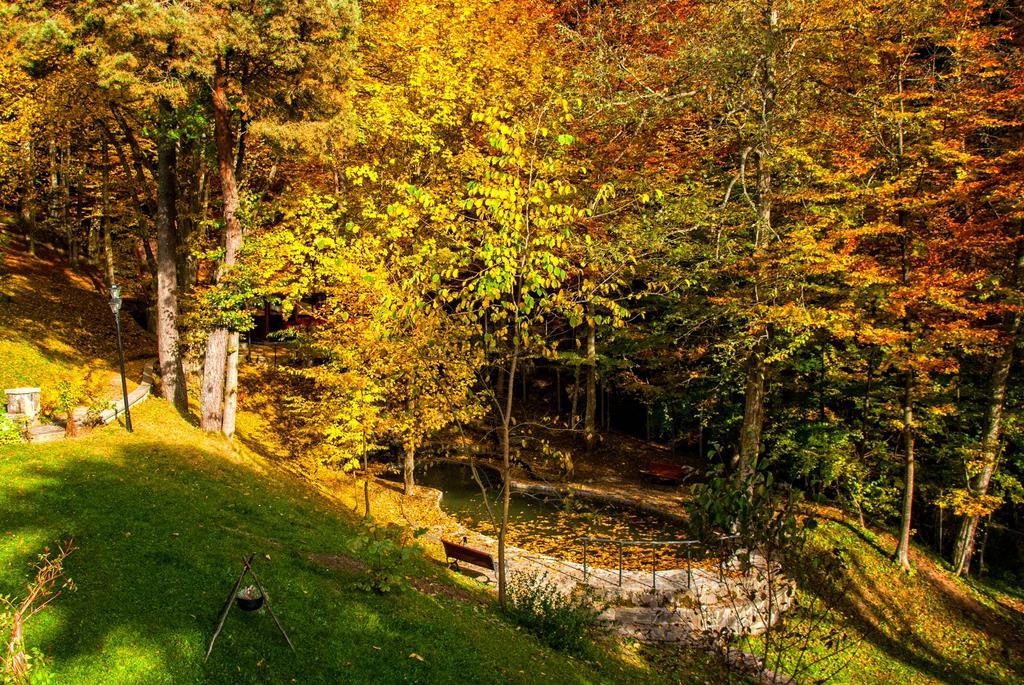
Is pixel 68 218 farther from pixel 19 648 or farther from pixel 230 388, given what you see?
pixel 19 648

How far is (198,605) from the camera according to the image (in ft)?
25.5

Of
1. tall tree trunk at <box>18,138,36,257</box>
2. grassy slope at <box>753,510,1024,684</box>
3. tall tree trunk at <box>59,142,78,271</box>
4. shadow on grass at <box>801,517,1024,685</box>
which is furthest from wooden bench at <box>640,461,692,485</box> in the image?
tall tree trunk at <box>59,142,78,271</box>

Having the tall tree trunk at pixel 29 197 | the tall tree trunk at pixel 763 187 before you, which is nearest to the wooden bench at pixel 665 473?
the tall tree trunk at pixel 763 187

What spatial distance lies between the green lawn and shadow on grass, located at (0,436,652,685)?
2 centimetres

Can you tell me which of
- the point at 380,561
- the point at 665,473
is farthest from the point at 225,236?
the point at 665,473

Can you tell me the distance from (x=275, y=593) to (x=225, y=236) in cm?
1144

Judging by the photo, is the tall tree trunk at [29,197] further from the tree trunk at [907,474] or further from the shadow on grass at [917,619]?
the shadow on grass at [917,619]

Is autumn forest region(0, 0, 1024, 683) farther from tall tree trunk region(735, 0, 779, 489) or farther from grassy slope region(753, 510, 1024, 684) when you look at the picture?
grassy slope region(753, 510, 1024, 684)

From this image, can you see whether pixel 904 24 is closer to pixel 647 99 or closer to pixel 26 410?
pixel 647 99

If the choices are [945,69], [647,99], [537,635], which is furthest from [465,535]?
[945,69]

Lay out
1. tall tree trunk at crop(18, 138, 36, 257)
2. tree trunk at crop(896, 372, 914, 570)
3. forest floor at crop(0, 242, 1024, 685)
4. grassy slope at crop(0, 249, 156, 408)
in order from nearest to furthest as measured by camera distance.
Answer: forest floor at crop(0, 242, 1024, 685), tree trunk at crop(896, 372, 914, 570), grassy slope at crop(0, 249, 156, 408), tall tree trunk at crop(18, 138, 36, 257)

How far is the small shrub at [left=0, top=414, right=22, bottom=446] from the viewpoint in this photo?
12406 millimetres

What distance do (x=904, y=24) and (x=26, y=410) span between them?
22301mm

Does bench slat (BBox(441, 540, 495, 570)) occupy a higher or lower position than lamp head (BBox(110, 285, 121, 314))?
lower
